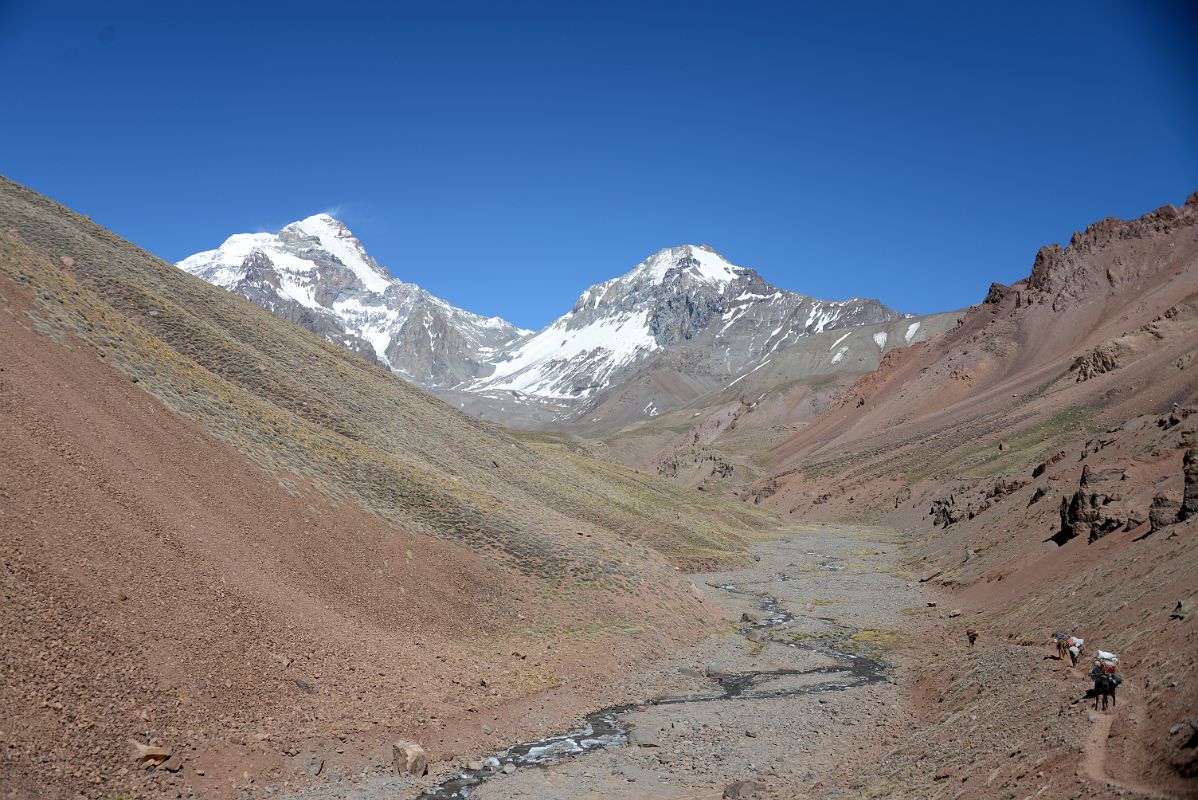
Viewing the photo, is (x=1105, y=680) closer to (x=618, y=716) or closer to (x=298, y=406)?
(x=618, y=716)

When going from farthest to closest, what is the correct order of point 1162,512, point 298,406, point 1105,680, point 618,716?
1. point 298,406
2. point 1162,512
3. point 618,716
4. point 1105,680

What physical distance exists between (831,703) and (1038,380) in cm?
10586

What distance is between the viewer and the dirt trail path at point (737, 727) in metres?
17.5

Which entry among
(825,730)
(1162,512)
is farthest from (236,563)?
(1162,512)

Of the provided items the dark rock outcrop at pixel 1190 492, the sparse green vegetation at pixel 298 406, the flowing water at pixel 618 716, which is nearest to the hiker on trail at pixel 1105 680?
the flowing water at pixel 618 716

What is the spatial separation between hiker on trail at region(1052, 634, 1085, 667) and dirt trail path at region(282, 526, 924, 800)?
14.9ft

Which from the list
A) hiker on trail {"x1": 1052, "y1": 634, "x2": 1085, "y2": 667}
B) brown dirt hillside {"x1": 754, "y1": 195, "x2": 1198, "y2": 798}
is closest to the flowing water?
brown dirt hillside {"x1": 754, "y1": 195, "x2": 1198, "y2": 798}

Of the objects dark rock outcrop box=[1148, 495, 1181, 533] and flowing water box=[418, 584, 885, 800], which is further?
dark rock outcrop box=[1148, 495, 1181, 533]

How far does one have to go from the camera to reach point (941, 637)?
30766 mm

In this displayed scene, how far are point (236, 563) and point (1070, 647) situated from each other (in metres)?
22.3

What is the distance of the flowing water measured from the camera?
18.2 meters

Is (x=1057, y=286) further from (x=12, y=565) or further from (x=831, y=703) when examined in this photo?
(x=12, y=565)

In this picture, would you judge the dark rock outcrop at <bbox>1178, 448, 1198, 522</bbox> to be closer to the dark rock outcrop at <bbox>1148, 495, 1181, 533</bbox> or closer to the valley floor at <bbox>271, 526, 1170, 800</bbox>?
A: the dark rock outcrop at <bbox>1148, 495, 1181, 533</bbox>

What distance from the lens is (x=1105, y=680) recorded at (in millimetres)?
15688
